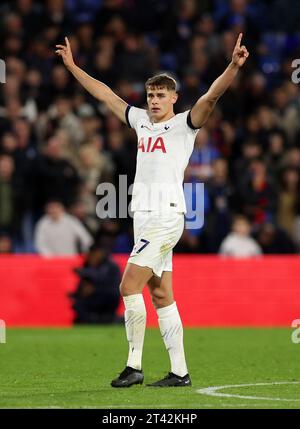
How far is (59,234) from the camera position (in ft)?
63.2

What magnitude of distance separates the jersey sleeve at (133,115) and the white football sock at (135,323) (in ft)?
4.98

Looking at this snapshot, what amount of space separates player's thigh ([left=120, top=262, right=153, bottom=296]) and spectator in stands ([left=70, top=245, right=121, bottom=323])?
839cm

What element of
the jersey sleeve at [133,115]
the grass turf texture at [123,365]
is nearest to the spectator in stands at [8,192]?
the grass turf texture at [123,365]

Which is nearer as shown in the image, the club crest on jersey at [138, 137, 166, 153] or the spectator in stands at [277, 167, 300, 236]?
the club crest on jersey at [138, 137, 166, 153]

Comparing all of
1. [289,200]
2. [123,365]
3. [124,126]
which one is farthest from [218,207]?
[123,365]

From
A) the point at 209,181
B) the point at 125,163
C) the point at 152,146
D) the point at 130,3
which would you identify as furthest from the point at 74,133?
the point at 152,146

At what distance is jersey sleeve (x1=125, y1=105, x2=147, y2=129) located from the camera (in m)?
10.4

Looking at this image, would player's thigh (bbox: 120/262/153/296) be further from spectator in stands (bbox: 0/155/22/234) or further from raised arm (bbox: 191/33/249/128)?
spectator in stands (bbox: 0/155/22/234)

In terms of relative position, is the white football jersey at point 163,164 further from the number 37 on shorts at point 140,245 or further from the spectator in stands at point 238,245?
the spectator in stands at point 238,245

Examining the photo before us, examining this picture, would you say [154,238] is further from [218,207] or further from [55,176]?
[218,207]

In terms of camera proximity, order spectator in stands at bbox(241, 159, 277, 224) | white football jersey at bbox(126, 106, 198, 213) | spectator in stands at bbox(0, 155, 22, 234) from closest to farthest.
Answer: white football jersey at bbox(126, 106, 198, 213) < spectator in stands at bbox(0, 155, 22, 234) < spectator in stands at bbox(241, 159, 277, 224)

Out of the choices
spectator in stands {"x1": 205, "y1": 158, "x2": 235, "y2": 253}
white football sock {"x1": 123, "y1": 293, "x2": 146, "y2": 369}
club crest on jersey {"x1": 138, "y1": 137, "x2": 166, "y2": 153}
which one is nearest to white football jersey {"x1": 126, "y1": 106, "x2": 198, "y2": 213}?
club crest on jersey {"x1": 138, "y1": 137, "x2": 166, "y2": 153}

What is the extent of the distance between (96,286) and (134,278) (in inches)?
335
